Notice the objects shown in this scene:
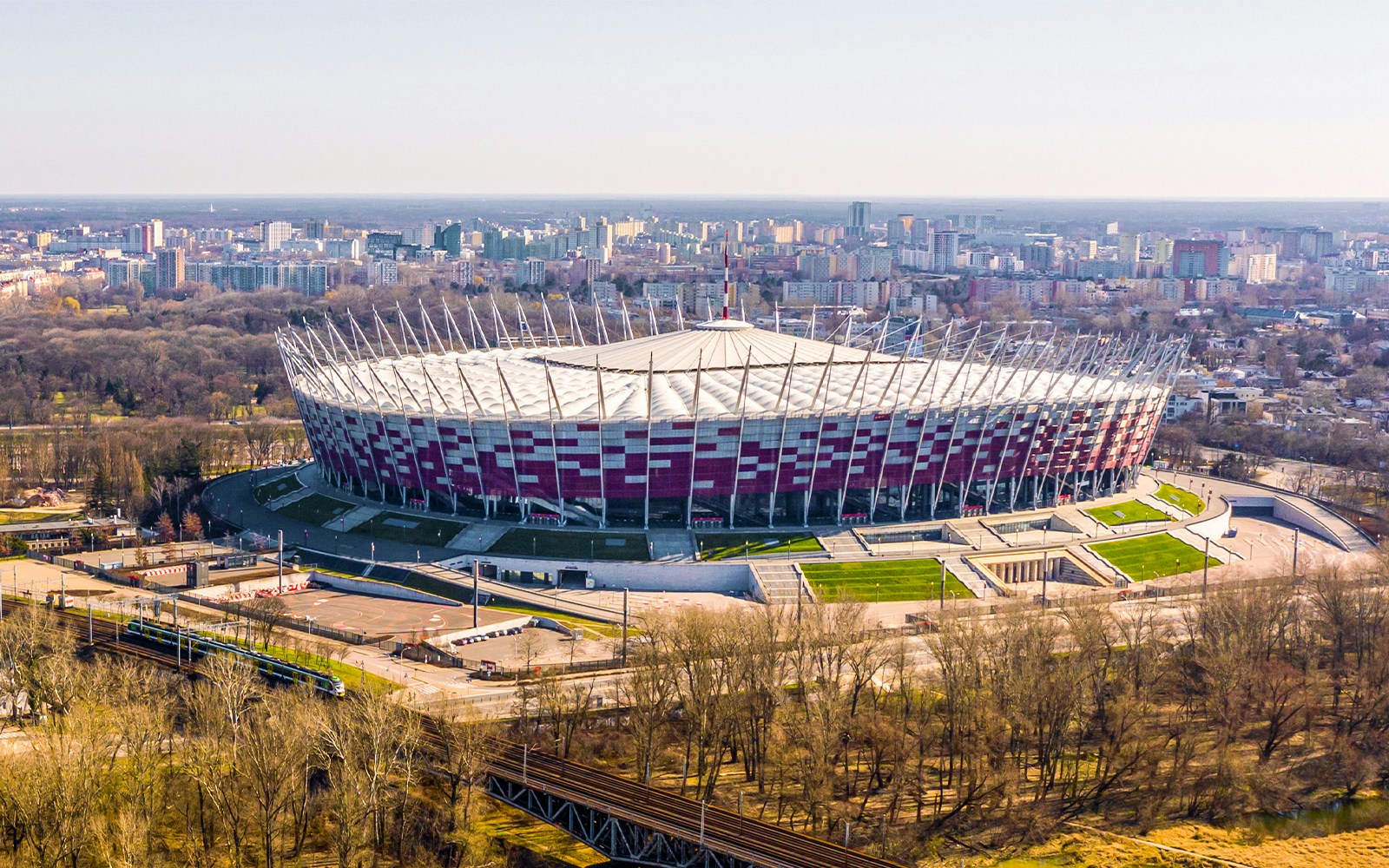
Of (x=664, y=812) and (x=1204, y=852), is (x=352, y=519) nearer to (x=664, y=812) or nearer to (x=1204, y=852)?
(x=664, y=812)

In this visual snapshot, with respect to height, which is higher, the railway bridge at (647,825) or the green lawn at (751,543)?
the green lawn at (751,543)

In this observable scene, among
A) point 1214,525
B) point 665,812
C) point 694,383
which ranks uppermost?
point 694,383

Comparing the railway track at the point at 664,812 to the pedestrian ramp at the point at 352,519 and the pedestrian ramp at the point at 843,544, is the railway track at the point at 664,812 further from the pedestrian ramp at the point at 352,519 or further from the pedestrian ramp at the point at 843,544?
the pedestrian ramp at the point at 352,519

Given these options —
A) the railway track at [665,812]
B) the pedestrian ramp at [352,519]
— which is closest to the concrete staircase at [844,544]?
the pedestrian ramp at [352,519]

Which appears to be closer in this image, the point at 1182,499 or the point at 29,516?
the point at 29,516

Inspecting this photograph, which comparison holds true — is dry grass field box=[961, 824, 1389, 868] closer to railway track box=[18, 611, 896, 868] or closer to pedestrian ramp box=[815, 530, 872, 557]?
railway track box=[18, 611, 896, 868]

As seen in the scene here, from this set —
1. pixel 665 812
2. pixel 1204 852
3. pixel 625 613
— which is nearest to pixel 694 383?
pixel 625 613
